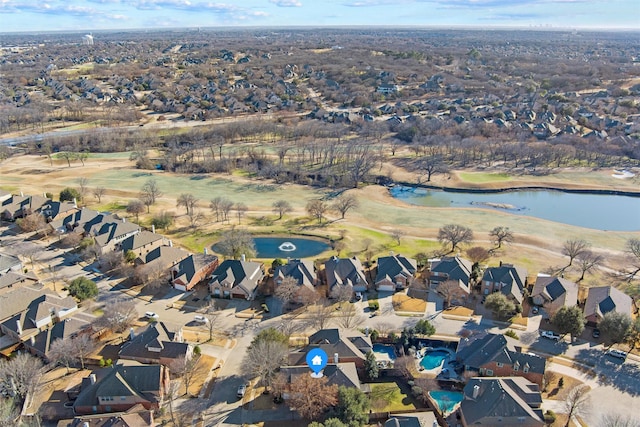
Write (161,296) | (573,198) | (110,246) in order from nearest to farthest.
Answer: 1. (161,296)
2. (110,246)
3. (573,198)

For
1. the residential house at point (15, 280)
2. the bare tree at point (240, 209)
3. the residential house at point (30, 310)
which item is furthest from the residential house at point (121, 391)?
the bare tree at point (240, 209)

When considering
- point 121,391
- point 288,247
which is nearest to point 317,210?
point 288,247

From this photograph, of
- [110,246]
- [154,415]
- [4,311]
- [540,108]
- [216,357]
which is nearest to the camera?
[154,415]

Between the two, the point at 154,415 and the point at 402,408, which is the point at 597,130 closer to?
the point at 402,408

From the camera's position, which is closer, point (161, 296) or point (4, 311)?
point (4, 311)

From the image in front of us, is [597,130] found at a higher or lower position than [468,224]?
higher

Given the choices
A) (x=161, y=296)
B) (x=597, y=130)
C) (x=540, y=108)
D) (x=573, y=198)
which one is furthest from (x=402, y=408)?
(x=540, y=108)

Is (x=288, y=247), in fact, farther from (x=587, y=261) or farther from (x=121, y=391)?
(x=587, y=261)
